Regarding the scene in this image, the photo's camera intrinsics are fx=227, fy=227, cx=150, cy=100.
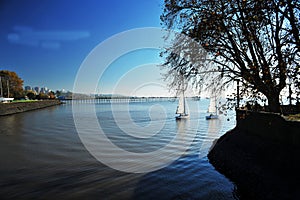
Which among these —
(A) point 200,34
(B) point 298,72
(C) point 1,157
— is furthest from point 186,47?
(C) point 1,157

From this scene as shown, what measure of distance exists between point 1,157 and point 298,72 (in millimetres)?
16347

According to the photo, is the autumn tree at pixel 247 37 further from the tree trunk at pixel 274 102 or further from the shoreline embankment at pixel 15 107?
the shoreline embankment at pixel 15 107

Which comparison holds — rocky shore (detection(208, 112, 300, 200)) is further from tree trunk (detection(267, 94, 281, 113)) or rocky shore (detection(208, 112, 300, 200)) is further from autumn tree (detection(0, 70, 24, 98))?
autumn tree (detection(0, 70, 24, 98))

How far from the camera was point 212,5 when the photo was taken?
32.9 feet

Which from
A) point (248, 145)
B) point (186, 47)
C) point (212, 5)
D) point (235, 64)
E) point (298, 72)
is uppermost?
point (212, 5)

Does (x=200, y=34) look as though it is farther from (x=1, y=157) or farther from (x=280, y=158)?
(x=1, y=157)

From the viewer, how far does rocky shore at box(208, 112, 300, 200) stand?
296 inches

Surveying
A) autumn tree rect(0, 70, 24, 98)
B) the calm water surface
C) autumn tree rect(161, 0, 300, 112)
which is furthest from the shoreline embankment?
autumn tree rect(161, 0, 300, 112)

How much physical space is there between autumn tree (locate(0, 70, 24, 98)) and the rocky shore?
87.3 m

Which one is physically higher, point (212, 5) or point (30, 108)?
point (212, 5)

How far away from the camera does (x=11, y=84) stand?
86.7 meters

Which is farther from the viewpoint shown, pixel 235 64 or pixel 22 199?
pixel 235 64

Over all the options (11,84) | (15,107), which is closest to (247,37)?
(15,107)

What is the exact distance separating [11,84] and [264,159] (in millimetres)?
96828
